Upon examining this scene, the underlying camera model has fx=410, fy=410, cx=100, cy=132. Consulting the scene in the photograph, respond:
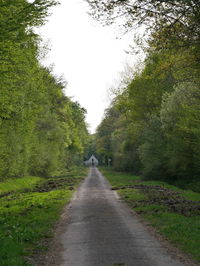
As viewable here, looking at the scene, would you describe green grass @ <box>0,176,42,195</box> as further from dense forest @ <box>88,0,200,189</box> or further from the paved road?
the paved road

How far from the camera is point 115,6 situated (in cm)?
1720

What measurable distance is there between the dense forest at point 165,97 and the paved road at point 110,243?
7.69m

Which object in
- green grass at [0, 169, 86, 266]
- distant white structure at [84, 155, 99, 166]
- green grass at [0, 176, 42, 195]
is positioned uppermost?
distant white structure at [84, 155, 99, 166]

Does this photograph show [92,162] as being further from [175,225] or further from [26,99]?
[175,225]

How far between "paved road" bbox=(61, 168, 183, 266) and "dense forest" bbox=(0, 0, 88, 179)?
795 centimetres

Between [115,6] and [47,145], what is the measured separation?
129 feet

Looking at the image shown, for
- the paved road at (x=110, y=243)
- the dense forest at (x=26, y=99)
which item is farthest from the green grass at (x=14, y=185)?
the paved road at (x=110, y=243)

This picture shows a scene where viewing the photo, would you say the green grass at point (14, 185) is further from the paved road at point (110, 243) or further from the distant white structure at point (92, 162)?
the distant white structure at point (92, 162)

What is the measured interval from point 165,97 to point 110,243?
32.3 meters

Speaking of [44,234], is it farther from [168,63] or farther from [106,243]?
[168,63]

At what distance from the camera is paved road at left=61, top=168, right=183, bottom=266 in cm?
1034

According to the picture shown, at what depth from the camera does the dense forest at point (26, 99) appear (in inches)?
689

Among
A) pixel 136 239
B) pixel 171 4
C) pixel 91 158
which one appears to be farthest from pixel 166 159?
pixel 91 158

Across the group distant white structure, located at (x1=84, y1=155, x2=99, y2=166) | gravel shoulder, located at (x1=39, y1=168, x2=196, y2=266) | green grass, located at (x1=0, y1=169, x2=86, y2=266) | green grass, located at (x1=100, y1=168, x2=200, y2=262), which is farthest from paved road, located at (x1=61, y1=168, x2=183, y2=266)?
distant white structure, located at (x1=84, y1=155, x2=99, y2=166)
